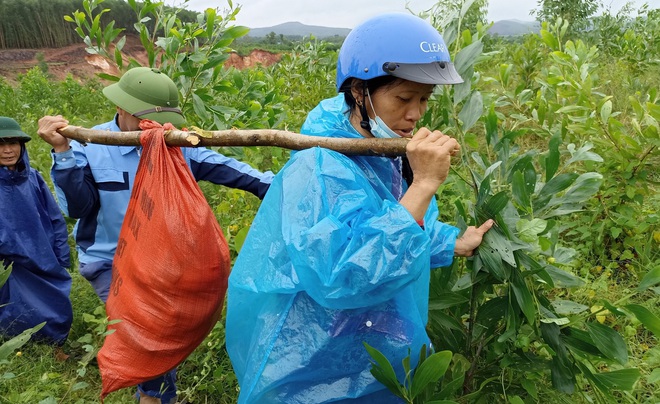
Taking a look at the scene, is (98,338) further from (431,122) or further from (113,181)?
(431,122)

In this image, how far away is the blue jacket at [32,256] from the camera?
2.90m

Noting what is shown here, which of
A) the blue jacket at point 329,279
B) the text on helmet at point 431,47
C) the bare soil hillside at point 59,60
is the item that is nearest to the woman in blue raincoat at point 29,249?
the blue jacket at point 329,279

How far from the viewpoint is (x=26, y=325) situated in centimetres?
305

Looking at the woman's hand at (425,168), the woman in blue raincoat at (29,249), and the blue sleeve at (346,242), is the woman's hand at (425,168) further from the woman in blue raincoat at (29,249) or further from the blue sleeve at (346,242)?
the woman in blue raincoat at (29,249)

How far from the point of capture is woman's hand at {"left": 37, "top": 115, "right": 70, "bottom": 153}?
6.68 feet

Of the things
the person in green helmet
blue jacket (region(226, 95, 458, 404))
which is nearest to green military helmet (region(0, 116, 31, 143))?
the person in green helmet

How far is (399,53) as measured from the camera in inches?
53.4

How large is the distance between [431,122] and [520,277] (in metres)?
0.61

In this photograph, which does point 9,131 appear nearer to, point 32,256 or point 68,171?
point 32,256

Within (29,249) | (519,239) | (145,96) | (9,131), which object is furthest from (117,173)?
(519,239)

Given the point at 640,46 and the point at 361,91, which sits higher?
the point at 361,91

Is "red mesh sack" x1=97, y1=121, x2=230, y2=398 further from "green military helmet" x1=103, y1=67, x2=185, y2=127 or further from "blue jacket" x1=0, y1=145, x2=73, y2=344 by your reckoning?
"blue jacket" x1=0, y1=145, x2=73, y2=344

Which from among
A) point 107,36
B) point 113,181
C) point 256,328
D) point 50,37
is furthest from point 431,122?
point 50,37

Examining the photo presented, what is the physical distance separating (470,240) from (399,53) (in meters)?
0.55
